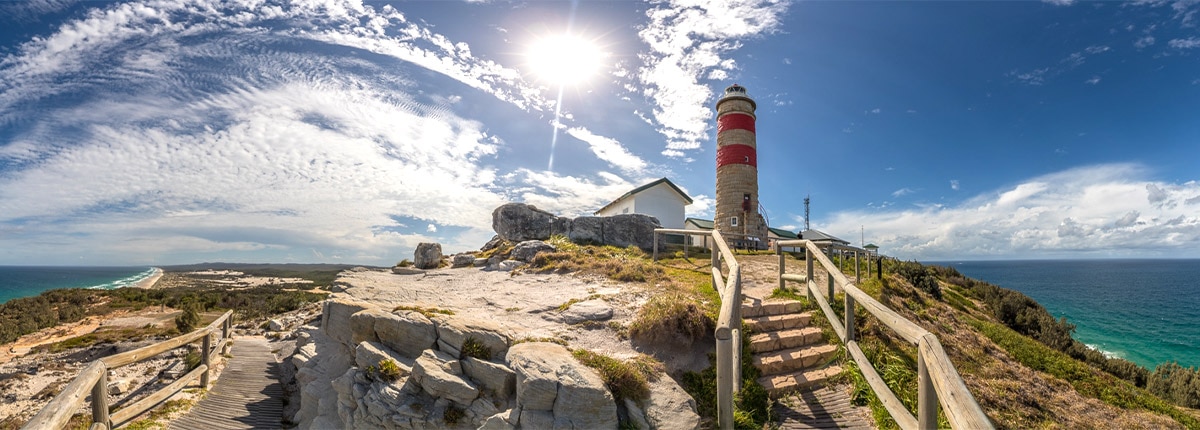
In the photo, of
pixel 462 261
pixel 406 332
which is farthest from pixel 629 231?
pixel 406 332

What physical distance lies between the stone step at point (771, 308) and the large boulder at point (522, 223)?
13.7 meters

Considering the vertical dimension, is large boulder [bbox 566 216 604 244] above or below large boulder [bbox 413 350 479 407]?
above

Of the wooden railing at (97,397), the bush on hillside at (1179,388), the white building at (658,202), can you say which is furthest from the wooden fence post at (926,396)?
the white building at (658,202)

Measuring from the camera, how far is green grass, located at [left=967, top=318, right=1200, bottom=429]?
7562 millimetres

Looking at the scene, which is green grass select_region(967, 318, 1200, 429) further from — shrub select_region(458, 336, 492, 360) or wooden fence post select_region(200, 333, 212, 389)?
wooden fence post select_region(200, 333, 212, 389)

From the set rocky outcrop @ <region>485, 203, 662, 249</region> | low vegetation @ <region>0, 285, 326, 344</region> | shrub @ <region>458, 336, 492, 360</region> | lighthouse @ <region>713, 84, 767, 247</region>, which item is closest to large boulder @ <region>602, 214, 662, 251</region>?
rocky outcrop @ <region>485, 203, 662, 249</region>

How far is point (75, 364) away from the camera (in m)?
16.6

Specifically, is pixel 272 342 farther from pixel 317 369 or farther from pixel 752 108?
pixel 752 108

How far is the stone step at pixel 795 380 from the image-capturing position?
584cm

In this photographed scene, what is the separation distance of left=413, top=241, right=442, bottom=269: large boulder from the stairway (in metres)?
14.0

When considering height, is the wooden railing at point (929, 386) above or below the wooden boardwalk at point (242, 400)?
above

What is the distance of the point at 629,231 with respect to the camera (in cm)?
2006

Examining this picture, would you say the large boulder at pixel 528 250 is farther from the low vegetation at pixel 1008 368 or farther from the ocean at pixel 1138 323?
the ocean at pixel 1138 323

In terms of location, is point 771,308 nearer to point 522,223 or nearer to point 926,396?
point 926,396
